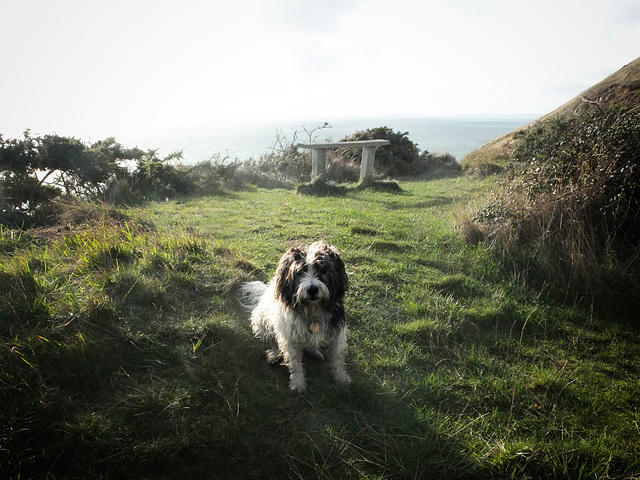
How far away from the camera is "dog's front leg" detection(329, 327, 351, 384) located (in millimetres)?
3979

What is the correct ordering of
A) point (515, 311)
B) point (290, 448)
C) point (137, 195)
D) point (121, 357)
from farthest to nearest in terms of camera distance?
1. point (137, 195)
2. point (515, 311)
3. point (121, 357)
4. point (290, 448)

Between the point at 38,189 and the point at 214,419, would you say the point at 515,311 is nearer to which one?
the point at 214,419

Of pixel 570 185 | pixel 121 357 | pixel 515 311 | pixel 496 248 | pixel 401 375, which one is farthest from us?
pixel 496 248

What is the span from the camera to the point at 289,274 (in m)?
3.82

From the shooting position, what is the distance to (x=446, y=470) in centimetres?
290

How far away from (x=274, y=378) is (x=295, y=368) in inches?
10.9

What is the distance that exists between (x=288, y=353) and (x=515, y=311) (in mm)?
3428

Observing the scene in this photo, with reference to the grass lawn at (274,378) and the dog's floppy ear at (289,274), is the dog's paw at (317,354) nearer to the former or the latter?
the grass lawn at (274,378)

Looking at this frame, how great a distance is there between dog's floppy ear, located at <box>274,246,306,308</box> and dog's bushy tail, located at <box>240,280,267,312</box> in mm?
1194

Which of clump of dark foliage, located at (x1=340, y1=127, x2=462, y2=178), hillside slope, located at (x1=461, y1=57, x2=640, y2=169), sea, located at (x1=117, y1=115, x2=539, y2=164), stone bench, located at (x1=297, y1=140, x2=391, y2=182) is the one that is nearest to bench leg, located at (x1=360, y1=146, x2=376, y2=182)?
stone bench, located at (x1=297, y1=140, x2=391, y2=182)

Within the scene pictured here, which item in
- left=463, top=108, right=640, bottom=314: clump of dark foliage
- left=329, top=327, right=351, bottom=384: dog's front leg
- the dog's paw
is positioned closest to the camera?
left=329, top=327, right=351, bottom=384: dog's front leg

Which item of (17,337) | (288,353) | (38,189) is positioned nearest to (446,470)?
(288,353)

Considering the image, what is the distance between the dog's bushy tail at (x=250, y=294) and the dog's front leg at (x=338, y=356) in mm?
1500

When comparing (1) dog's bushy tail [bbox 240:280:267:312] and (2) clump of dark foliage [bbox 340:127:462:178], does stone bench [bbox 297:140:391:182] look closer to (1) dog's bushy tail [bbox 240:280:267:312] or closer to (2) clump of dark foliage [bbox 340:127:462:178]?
(2) clump of dark foliage [bbox 340:127:462:178]
